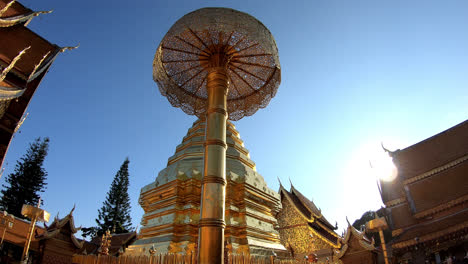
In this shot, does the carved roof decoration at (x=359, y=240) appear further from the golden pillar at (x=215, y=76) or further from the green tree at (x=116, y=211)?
the green tree at (x=116, y=211)

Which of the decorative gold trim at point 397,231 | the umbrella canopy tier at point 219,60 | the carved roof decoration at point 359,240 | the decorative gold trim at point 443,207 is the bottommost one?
the carved roof decoration at point 359,240

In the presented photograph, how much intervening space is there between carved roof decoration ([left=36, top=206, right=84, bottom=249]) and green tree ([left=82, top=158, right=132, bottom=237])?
14.7m

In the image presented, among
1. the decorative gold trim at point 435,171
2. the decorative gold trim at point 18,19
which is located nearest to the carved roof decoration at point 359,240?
the decorative gold trim at point 435,171

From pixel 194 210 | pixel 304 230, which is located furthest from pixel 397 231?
pixel 194 210

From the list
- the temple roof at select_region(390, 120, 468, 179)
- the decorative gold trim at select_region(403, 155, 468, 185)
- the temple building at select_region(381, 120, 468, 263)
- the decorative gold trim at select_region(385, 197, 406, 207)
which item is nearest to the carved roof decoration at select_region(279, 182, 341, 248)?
the temple building at select_region(381, 120, 468, 263)

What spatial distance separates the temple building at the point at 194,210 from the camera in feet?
22.5

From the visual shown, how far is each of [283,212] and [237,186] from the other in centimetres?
966

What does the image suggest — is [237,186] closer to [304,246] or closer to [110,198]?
[304,246]

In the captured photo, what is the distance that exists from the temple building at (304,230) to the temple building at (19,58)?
1196 centimetres

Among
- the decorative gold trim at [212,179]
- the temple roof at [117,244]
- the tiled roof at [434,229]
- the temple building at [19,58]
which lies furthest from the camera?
the temple roof at [117,244]

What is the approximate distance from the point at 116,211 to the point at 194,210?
25.0 m

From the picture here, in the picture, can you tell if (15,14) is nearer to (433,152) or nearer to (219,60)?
(219,60)

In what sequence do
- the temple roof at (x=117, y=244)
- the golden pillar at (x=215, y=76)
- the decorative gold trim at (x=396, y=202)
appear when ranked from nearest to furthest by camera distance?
the golden pillar at (x=215, y=76)
the decorative gold trim at (x=396, y=202)
the temple roof at (x=117, y=244)

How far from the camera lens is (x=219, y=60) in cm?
528
